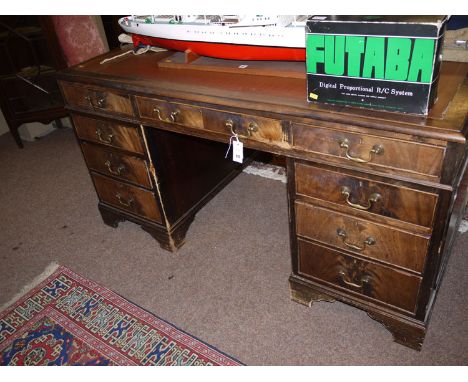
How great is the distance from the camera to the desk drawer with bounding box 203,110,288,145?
5.10 feet

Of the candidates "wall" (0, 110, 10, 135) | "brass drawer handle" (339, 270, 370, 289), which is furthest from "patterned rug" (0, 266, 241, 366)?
"wall" (0, 110, 10, 135)

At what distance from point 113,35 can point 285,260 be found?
2499 mm

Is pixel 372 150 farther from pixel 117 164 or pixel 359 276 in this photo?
pixel 117 164

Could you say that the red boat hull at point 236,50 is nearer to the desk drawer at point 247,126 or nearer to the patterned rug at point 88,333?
the desk drawer at point 247,126

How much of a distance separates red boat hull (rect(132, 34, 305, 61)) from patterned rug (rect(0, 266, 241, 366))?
4.30 ft

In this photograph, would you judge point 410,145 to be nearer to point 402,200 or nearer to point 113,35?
point 402,200

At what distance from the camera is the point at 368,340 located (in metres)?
1.85

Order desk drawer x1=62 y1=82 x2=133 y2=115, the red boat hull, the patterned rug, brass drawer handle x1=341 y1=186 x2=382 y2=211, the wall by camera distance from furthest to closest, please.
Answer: the wall < desk drawer x1=62 y1=82 x2=133 y2=115 < the patterned rug < the red boat hull < brass drawer handle x1=341 y1=186 x2=382 y2=211

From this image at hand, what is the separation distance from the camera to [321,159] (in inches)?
59.5

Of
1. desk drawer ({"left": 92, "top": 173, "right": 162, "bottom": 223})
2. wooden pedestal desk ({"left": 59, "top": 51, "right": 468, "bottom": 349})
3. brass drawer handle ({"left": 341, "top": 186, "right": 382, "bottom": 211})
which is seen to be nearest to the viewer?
wooden pedestal desk ({"left": 59, "top": 51, "right": 468, "bottom": 349})

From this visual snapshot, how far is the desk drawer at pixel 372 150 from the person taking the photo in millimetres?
1299

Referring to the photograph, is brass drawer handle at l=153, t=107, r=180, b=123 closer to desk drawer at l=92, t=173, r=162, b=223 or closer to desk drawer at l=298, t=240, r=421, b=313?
desk drawer at l=92, t=173, r=162, b=223

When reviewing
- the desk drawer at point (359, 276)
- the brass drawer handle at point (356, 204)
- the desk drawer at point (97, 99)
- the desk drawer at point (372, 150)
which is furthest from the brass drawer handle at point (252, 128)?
the desk drawer at point (97, 99)

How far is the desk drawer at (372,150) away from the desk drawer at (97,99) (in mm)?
907
